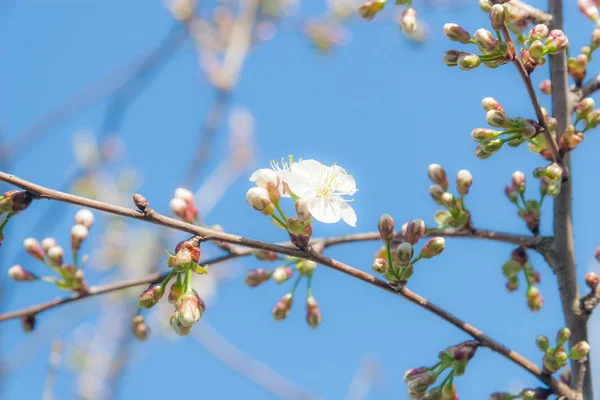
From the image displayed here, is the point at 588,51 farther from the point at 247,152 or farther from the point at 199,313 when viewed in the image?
the point at 247,152

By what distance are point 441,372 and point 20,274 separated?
→ 1614mm

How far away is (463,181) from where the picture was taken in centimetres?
220

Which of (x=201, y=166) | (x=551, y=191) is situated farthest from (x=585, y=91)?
(x=201, y=166)

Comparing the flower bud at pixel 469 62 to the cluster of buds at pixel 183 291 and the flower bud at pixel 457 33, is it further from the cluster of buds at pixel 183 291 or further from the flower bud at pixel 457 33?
the cluster of buds at pixel 183 291

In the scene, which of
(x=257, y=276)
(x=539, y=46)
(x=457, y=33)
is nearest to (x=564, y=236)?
(x=539, y=46)

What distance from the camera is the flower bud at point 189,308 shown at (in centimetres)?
159

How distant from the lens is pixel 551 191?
190 centimetres

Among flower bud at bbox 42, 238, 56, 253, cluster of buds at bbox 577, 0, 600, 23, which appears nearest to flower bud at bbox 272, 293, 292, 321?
flower bud at bbox 42, 238, 56, 253

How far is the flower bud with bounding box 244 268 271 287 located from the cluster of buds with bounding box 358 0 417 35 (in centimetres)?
104

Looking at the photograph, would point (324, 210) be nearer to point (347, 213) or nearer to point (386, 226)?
point (347, 213)

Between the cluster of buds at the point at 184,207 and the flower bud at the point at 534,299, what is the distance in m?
1.28

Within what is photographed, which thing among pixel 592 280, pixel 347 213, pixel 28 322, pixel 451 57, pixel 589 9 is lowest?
pixel 28 322

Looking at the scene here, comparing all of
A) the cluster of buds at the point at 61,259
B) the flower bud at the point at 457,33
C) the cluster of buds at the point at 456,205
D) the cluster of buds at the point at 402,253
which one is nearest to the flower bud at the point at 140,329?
the cluster of buds at the point at 61,259

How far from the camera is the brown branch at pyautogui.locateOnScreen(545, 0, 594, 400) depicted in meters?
1.93
